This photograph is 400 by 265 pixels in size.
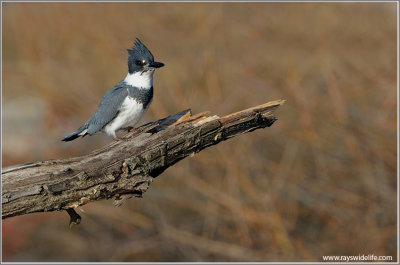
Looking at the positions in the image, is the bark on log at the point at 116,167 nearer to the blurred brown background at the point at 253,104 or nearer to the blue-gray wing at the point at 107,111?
the blue-gray wing at the point at 107,111

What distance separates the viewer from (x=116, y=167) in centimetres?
258

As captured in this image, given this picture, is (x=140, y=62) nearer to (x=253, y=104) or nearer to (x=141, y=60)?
(x=141, y=60)

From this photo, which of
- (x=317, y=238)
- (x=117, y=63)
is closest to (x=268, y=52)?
(x=117, y=63)

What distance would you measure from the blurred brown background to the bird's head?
2133mm

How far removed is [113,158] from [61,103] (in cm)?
389

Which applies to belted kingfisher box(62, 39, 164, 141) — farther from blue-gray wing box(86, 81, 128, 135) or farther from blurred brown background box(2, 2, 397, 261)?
blurred brown background box(2, 2, 397, 261)

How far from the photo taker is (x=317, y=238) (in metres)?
6.66

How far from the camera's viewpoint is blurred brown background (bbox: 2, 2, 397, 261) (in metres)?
5.79

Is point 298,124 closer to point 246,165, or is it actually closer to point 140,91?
point 246,165

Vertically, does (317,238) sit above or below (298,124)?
below

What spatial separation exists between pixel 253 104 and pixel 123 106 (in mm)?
3046

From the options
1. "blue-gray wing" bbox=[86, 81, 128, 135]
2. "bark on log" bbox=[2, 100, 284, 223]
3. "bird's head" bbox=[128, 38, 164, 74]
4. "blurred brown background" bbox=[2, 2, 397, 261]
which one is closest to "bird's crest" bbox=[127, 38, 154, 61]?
"bird's head" bbox=[128, 38, 164, 74]

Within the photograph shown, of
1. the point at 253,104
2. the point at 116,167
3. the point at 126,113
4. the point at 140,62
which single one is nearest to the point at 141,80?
the point at 140,62

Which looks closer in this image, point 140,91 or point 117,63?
point 140,91
